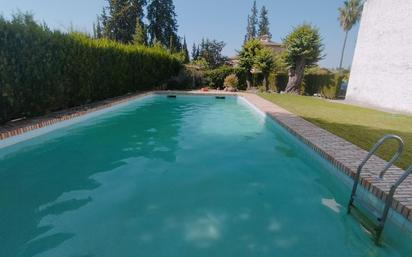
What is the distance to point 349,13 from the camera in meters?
45.1

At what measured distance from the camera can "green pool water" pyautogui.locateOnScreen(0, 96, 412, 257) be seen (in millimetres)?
3432

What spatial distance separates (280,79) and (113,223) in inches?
982

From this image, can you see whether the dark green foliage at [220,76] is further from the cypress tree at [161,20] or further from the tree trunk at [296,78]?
the cypress tree at [161,20]

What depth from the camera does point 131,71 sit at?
56.6 ft

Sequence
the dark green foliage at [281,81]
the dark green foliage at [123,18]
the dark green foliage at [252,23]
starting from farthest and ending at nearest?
the dark green foliage at [252,23] → the dark green foliage at [123,18] → the dark green foliage at [281,81]

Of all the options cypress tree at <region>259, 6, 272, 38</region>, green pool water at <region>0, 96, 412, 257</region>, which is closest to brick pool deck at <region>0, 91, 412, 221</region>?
green pool water at <region>0, 96, 412, 257</region>

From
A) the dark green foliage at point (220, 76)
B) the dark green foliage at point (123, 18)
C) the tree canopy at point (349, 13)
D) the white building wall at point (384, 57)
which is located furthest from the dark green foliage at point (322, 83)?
the dark green foliage at point (123, 18)

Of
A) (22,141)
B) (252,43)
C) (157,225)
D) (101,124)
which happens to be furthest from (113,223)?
(252,43)

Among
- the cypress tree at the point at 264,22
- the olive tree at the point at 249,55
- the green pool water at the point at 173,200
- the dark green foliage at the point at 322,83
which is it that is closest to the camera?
the green pool water at the point at 173,200

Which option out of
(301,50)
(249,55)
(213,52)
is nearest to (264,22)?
(213,52)

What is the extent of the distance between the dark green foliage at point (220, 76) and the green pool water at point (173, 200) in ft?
61.9

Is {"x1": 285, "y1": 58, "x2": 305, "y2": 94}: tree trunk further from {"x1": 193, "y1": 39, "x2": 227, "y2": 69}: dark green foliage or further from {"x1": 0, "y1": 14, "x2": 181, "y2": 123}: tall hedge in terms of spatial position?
{"x1": 0, "y1": 14, "x2": 181, "y2": 123}: tall hedge

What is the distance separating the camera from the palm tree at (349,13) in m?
44.3

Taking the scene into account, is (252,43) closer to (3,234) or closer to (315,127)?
(315,127)
